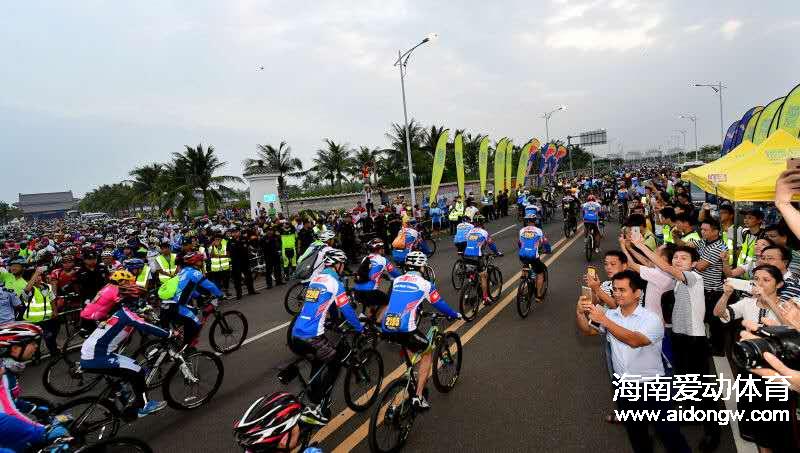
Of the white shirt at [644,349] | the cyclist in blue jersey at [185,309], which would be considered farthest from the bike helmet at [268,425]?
the cyclist in blue jersey at [185,309]

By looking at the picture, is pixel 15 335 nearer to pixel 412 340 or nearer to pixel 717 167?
pixel 412 340

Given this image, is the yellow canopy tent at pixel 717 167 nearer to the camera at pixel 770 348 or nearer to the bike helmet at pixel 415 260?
the bike helmet at pixel 415 260

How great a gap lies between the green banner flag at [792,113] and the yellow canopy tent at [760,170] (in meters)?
→ 2.19

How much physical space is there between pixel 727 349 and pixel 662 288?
2.65m

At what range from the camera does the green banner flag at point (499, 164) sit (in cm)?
2875

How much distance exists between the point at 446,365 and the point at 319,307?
188 centimetres

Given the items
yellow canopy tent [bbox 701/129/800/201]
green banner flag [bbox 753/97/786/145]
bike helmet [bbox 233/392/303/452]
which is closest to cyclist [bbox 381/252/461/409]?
bike helmet [bbox 233/392/303/452]

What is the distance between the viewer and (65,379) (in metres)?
6.32

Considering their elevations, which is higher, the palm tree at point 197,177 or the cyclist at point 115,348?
the palm tree at point 197,177

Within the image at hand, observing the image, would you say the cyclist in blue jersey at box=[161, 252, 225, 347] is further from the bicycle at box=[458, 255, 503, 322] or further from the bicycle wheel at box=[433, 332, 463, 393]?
the bicycle at box=[458, 255, 503, 322]

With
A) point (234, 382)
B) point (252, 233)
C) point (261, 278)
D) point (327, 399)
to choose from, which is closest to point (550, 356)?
point (327, 399)

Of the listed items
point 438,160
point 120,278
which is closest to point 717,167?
point 120,278

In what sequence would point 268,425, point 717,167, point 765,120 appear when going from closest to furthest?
point 268,425 → point 717,167 → point 765,120

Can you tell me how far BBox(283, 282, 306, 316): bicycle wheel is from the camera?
9.21m
